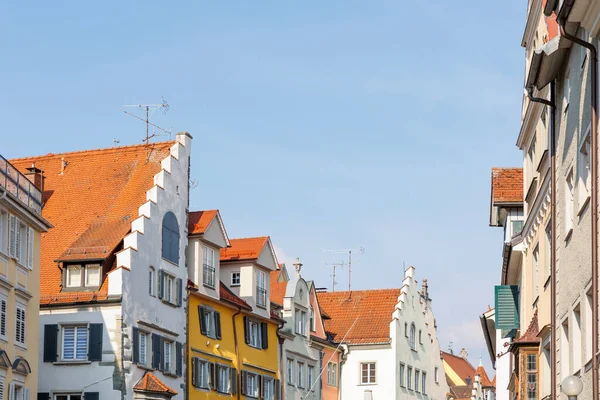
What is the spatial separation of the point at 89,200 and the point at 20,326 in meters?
12.1

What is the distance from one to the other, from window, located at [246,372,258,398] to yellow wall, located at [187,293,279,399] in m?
0.29

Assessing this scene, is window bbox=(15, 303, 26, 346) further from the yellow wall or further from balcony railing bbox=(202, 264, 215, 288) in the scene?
balcony railing bbox=(202, 264, 215, 288)

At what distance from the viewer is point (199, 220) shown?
52.6 meters

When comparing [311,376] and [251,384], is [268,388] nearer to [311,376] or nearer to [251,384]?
[251,384]

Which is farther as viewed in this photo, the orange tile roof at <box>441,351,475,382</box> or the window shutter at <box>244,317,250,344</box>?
the orange tile roof at <box>441,351,475,382</box>

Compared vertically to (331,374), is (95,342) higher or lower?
lower

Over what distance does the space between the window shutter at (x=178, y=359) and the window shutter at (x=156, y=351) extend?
1453 mm

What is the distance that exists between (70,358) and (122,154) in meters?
11.6

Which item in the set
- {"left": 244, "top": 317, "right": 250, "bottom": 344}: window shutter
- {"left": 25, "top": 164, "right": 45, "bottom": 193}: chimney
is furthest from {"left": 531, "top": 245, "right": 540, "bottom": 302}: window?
{"left": 244, "top": 317, "right": 250, "bottom": 344}: window shutter

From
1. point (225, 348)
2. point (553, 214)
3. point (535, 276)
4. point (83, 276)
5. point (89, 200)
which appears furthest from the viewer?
point (225, 348)

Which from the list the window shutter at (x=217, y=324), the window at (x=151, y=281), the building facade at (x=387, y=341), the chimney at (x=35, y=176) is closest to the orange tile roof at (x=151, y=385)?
the window at (x=151, y=281)

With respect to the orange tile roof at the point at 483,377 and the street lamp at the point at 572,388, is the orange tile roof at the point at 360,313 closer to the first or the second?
the orange tile roof at the point at 483,377

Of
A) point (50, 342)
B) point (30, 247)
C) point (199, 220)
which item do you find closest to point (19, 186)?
point (30, 247)

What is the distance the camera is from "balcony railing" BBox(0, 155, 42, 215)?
123 feet
